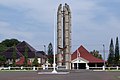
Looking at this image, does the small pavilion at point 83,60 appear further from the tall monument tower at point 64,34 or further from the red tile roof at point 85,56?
the tall monument tower at point 64,34

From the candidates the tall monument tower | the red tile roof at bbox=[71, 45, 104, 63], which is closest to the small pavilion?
the red tile roof at bbox=[71, 45, 104, 63]

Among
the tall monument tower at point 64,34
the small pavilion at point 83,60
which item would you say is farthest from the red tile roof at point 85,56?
the tall monument tower at point 64,34

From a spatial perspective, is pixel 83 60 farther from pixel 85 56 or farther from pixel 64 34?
pixel 64 34

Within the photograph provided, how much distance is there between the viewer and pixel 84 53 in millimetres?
82125

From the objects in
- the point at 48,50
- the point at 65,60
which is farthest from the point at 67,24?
the point at 48,50

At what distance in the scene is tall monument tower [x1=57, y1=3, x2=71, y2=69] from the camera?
175 feet

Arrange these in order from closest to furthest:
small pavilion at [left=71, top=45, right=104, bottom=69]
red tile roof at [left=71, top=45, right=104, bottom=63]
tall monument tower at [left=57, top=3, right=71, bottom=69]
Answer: tall monument tower at [left=57, top=3, right=71, bottom=69], small pavilion at [left=71, top=45, right=104, bottom=69], red tile roof at [left=71, top=45, right=104, bottom=63]

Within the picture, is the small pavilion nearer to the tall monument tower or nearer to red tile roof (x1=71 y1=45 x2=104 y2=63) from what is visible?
red tile roof (x1=71 y1=45 x2=104 y2=63)

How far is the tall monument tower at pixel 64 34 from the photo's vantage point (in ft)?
175

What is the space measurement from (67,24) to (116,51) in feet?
107

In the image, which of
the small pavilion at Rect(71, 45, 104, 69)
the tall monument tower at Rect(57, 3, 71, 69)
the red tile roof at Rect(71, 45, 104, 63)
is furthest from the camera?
the red tile roof at Rect(71, 45, 104, 63)

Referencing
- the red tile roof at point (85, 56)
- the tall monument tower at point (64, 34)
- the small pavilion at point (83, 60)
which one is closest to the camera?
the tall monument tower at point (64, 34)

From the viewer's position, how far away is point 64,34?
5494cm

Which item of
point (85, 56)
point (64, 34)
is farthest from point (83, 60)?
point (64, 34)
